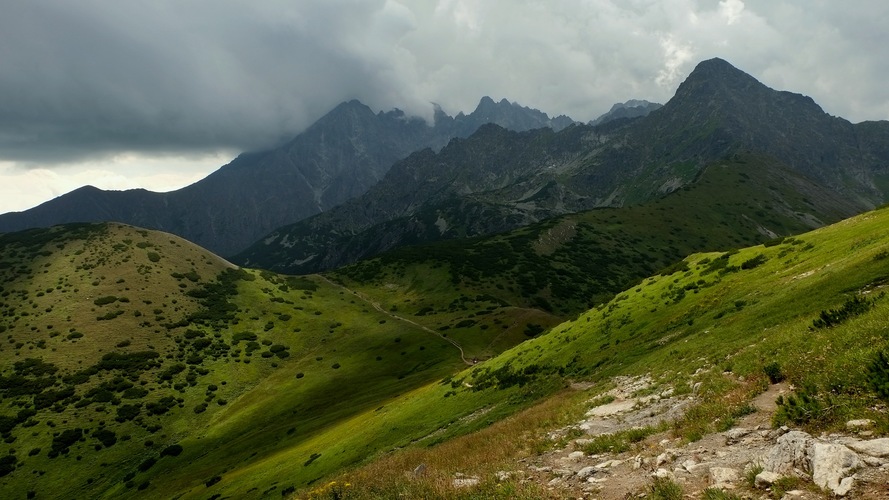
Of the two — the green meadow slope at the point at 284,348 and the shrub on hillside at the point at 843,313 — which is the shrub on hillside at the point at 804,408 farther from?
the shrub on hillside at the point at 843,313

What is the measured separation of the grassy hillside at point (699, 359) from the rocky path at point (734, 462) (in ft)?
2.48

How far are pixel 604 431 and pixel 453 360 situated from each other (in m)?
69.2

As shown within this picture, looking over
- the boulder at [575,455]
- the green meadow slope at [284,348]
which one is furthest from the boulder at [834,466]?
the boulder at [575,455]

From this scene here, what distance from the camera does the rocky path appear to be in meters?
8.02

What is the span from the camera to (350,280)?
180m

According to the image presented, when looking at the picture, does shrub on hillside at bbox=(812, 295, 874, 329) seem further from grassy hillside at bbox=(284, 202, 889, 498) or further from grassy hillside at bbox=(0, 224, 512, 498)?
grassy hillside at bbox=(0, 224, 512, 498)

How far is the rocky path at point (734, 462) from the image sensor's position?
8016 mm

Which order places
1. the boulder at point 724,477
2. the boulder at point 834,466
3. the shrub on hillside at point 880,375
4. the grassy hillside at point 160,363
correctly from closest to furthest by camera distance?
the boulder at point 834,466, the boulder at point 724,477, the shrub on hillside at point 880,375, the grassy hillside at point 160,363

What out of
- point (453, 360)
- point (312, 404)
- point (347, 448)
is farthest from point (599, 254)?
point (347, 448)

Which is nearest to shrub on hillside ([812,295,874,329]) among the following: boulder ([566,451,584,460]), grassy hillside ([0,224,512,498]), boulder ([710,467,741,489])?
boulder ([566,451,584,460])

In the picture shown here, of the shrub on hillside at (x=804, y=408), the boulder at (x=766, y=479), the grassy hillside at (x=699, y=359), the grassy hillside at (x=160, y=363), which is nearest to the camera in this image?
the boulder at (x=766, y=479)

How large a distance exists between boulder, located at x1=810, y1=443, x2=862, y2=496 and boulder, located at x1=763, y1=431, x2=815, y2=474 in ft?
1.24

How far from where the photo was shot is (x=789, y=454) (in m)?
9.34

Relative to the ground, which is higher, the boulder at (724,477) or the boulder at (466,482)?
the boulder at (724,477)
